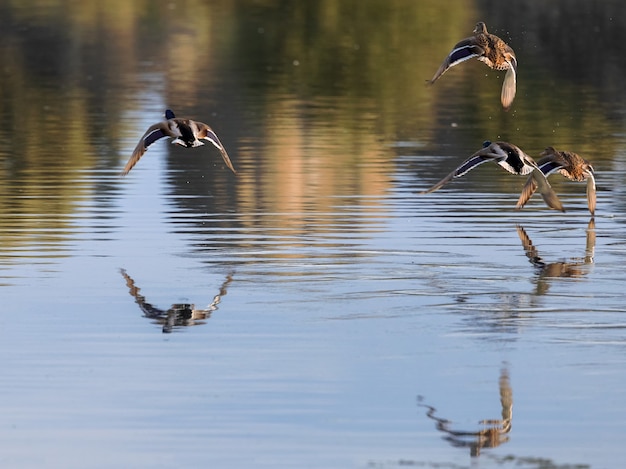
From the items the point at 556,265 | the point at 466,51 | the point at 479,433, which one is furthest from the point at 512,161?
the point at 479,433

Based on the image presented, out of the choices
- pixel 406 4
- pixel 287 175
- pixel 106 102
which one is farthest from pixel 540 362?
pixel 406 4

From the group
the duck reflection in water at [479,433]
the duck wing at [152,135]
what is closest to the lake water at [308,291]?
the duck reflection in water at [479,433]

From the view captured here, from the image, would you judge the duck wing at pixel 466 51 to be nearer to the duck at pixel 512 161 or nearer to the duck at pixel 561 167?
the duck at pixel 512 161

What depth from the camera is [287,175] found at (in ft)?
73.1

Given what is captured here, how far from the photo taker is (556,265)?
1529 centimetres

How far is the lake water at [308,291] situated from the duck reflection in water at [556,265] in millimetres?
48

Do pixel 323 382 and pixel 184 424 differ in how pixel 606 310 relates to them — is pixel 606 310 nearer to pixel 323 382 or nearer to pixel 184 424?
pixel 323 382

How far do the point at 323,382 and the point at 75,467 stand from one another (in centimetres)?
220

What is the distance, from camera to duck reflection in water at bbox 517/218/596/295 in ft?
47.8

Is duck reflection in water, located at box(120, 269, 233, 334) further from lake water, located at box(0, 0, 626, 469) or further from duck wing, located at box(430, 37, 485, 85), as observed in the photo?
duck wing, located at box(430, 37, 485, 85)

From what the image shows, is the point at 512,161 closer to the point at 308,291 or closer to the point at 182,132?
the point at 308,291

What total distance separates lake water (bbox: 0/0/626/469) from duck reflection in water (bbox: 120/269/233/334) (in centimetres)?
4

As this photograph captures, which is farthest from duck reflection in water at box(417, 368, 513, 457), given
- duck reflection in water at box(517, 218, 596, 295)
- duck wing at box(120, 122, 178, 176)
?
duck wing at box(120, 122, 178, 176)

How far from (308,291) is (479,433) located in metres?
4.39
